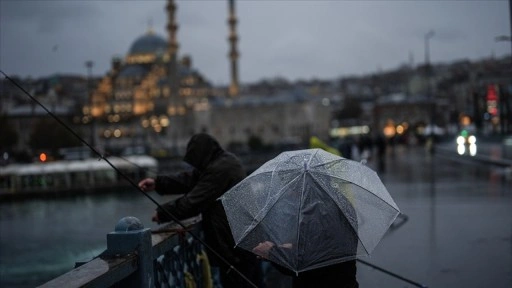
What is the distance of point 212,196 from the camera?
5445 mm

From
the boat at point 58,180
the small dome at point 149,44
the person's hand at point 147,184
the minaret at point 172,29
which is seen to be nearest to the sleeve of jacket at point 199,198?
the person's hand at point 147,184

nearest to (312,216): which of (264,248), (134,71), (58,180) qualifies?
(264,248)

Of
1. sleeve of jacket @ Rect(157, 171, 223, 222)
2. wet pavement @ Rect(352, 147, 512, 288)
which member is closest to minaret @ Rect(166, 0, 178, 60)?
wet pavement @ Rect(352, 147, 512, 288)

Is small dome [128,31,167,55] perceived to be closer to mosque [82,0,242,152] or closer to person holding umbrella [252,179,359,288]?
mosque [82,0,242,152]

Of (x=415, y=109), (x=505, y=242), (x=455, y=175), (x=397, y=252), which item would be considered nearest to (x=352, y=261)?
(x=397, y=252)

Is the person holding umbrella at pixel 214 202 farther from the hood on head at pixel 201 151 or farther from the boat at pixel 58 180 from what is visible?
the boat at pixel 58 180

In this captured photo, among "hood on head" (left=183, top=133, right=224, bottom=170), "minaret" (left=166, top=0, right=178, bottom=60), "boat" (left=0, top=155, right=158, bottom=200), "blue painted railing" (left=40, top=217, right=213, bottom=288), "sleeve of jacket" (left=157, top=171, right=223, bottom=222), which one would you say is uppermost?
"minaret" (left=166, top=0, right=178, bottom=60)

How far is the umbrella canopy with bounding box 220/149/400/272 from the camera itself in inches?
162

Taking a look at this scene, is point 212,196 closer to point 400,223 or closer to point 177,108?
point 400,223

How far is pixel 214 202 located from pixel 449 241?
17.8 feet

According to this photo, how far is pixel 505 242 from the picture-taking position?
962 centimetres

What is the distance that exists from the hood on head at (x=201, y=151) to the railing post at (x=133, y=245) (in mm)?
1186

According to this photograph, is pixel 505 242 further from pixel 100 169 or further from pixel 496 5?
pixel 100 169

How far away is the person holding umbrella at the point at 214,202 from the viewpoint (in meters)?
5.42
